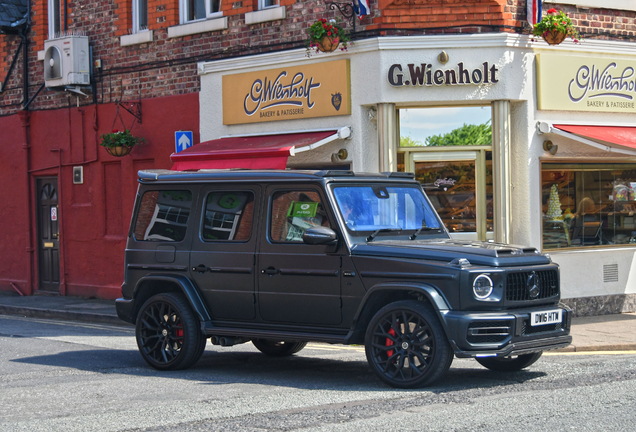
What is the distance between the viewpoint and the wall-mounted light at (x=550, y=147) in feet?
42.7

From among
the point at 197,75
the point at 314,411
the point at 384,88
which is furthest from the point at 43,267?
the point at 314,411

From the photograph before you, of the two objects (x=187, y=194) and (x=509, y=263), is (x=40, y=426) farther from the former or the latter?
(x=509, y=263)

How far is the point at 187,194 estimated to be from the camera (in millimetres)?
8797

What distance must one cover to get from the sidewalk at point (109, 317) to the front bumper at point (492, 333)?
10.3 feet

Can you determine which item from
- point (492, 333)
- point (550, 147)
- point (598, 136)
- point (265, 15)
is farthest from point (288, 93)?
point (492, 333)

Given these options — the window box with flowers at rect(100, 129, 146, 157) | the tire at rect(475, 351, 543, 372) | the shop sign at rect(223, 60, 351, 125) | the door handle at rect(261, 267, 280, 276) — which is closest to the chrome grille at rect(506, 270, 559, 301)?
the tire at rect(475, 351, 543, 372)

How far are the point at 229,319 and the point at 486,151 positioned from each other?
608 centimetres

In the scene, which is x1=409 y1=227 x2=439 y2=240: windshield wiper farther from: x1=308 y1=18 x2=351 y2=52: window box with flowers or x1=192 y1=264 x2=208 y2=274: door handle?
x1=308 y1=18 x2=351 y2=52: window box with flowers

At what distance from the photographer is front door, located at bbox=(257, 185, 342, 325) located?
770cm

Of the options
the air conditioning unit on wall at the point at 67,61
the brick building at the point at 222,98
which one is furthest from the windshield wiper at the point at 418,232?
the air conditioning unit on wall at the point at 67,61

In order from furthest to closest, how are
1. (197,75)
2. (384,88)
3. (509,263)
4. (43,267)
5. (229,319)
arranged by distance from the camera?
1. (43,267)
2. (197,75)
3. (384,88)
4. (229,319)
5. (509,263)

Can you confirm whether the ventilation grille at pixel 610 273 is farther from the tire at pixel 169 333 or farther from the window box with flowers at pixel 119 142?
the window box with flowers at pixel 119 142

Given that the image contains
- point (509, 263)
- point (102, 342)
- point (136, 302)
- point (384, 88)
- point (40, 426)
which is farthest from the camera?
point (384, 88)

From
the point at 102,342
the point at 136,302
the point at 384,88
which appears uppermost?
the point at 384,88
